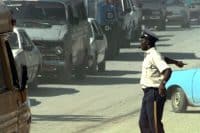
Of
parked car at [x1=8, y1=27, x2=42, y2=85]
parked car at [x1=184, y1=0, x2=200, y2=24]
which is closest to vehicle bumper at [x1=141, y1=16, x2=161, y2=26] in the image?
parked car at [x1=184, y1=0, x2=200, y2=24]

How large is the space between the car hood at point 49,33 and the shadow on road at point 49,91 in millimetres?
1594

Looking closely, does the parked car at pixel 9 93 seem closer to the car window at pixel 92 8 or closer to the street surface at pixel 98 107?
the street surface at pixel 98 107

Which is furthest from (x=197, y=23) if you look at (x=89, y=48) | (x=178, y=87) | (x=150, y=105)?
(x=150, y=105)

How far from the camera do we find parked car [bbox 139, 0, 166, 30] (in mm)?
42156

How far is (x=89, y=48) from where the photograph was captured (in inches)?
864

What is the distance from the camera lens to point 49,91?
57.6ft

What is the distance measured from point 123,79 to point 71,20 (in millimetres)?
2152

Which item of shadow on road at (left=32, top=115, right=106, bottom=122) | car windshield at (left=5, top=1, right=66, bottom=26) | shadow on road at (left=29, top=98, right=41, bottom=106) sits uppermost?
car windshield at (left=5, top=1, right=66, bottom=26)

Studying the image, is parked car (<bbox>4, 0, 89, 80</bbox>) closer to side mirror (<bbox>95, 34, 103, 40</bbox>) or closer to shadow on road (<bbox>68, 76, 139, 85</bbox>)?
shadow on road (<bbox>68, 76, 139, 85</bbox>)

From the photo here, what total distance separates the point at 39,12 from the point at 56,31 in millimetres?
893

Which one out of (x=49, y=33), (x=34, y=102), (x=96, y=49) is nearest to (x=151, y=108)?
(x=34, y=102)

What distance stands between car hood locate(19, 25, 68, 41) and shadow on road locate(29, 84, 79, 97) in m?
1.59

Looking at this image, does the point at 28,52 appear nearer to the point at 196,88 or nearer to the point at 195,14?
the point at 196,88

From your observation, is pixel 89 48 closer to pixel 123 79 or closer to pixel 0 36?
pixel 123 79
